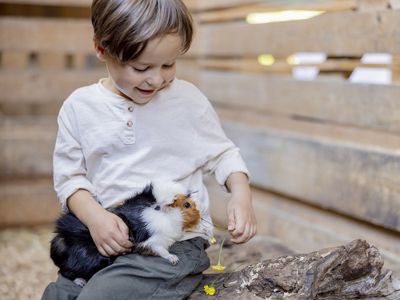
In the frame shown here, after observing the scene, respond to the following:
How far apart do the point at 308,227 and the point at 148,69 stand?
142 centimetres

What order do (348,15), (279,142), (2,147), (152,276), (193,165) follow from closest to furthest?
(152,276) → (193,165) → (348,15) → (279,142) → (2,147)

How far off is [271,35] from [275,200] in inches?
30.2

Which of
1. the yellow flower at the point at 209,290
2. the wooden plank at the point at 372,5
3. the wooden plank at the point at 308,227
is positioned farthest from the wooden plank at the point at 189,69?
the yellow flower at the point at 209,290

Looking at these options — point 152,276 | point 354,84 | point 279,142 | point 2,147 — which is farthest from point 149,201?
point 2,147

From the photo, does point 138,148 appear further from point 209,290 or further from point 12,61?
point 12,61

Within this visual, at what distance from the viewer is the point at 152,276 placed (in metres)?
1.57

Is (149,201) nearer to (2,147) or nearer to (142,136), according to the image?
(142,136)

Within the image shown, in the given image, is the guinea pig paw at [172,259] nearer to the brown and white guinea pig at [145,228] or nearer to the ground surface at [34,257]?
the brown and white guinea pig at [145,228]

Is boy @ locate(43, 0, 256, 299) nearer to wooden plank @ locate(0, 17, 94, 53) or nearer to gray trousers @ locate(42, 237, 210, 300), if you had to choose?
gray trousers @ locate(42, 237, 210, 300)

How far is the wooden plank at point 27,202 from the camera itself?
11.8 feet

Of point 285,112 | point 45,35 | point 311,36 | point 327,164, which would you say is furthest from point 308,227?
point 45,35

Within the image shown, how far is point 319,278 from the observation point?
158cm

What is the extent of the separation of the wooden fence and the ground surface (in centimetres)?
22

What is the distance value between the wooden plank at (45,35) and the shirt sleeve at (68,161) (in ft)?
6.24
